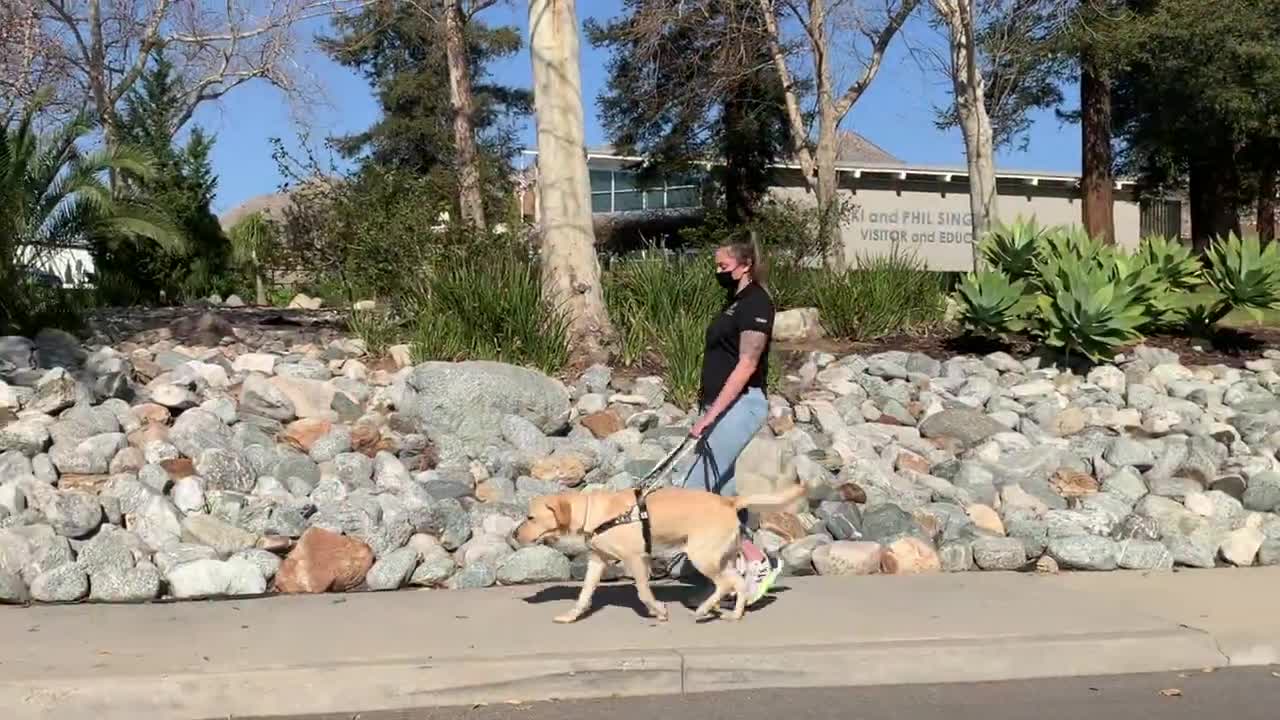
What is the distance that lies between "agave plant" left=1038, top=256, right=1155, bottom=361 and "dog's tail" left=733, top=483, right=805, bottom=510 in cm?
697

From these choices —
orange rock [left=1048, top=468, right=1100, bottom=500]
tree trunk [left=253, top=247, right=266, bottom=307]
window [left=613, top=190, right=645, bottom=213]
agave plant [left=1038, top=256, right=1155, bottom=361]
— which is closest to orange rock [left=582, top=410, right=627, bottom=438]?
orange rock [left=1048, top=468, right=1100, bottom=500]

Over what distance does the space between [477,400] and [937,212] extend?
3871 centimetres

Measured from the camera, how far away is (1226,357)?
549 inches

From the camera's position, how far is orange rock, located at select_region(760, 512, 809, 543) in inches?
338

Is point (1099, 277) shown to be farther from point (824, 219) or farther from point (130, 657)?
point (130, 657)

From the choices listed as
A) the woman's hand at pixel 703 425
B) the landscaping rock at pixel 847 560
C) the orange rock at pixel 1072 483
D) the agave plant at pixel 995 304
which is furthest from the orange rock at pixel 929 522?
the agave plant at pixel 995 304

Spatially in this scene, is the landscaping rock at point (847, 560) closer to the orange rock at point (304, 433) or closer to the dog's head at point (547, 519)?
the dog's head at point (547, 519)

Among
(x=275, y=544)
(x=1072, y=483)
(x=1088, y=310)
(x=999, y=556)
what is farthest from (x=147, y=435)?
(x=1088, y=310)

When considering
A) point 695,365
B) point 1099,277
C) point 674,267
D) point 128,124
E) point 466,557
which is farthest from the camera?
point 128,124

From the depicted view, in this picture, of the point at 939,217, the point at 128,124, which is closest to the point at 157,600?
the point at 128,124

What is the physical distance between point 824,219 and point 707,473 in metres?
12.4

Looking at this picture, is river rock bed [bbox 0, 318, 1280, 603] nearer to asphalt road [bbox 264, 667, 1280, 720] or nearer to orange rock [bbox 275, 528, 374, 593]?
orange rock [bbox 275, 528, 374, 593]

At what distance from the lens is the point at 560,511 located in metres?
6.28

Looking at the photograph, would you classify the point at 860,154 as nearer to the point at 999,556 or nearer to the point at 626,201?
the point at 626,201
